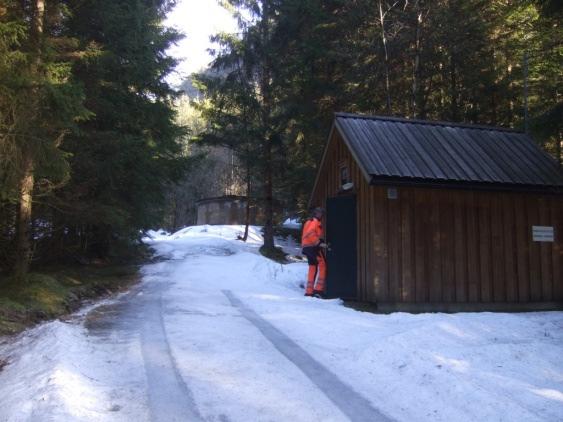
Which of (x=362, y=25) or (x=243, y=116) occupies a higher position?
(x=362, y=25)

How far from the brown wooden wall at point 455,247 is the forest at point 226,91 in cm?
214

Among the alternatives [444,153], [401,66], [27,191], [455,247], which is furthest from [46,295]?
[401,66]

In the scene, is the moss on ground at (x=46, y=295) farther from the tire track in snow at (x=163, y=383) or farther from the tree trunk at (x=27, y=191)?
the tire track in snow at (x=163, y=383)

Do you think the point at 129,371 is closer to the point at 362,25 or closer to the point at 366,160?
the point at 366,160

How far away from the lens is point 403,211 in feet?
35.9

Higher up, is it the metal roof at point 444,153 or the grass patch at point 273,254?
the metal roof at point 444,153

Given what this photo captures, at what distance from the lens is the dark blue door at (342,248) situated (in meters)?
11.7

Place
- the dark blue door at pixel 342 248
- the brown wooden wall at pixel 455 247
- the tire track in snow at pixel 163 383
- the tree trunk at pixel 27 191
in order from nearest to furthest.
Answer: the tire track in snow at pixel 163 383
the tree trunk at pixel 27 191
the brown wooden wall at pixel 455 247
the dark blue door at pixel 342 248

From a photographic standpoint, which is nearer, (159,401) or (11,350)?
(159,401)

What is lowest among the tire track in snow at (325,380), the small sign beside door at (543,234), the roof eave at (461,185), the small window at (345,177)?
the tire track in snow at (325,380)

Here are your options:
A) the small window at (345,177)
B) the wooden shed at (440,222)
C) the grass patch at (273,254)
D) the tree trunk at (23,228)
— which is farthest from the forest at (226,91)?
the small window at (345,177)

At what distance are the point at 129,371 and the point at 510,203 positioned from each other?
927 cm

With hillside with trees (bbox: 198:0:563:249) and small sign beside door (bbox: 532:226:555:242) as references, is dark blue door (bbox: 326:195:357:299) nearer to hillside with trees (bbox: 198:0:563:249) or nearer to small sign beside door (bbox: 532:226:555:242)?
small sign beside door (bbox: 532:226:555:242)

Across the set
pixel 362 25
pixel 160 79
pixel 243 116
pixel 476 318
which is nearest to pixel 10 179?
pixel 476 318
